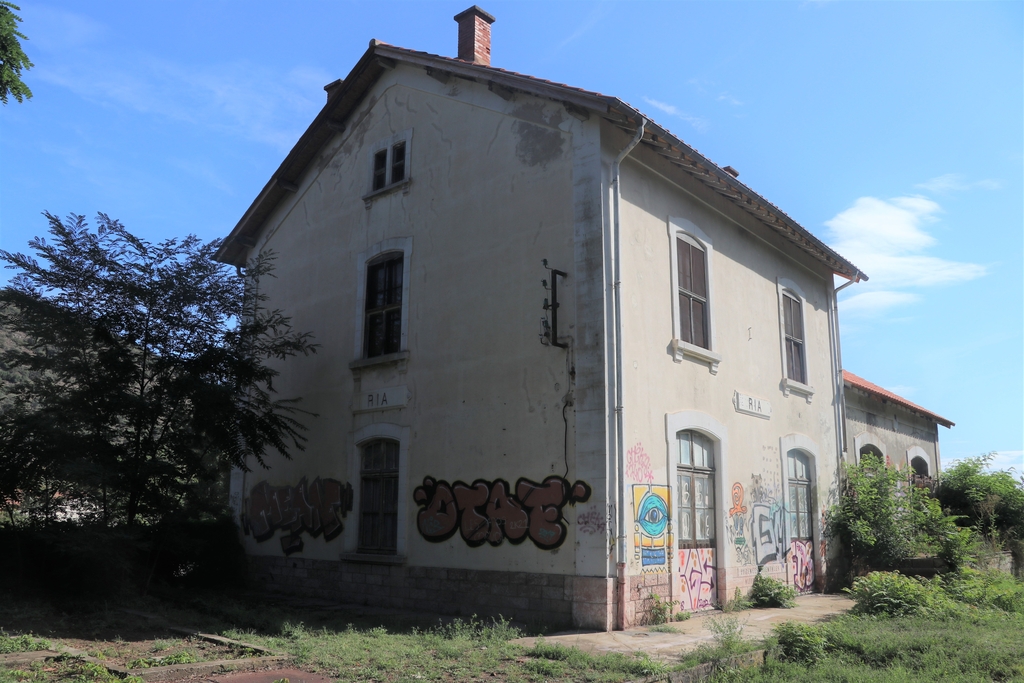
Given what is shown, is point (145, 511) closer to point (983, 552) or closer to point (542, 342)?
point (542, 342)

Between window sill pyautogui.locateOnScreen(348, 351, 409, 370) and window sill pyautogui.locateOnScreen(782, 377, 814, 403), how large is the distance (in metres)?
6.70

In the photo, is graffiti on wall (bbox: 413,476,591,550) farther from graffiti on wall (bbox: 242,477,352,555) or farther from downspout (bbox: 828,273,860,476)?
downspout (bbox: 828,273,860,476)

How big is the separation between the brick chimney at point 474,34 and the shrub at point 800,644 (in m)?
10.1

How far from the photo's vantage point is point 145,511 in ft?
38.6

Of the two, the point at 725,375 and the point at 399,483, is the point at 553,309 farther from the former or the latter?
the point at 399,483

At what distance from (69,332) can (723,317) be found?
9697 millimetres

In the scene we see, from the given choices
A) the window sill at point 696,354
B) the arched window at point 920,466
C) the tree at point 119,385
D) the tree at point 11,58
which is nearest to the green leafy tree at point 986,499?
the arched window at point 920,466

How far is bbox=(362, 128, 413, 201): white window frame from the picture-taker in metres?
13.3

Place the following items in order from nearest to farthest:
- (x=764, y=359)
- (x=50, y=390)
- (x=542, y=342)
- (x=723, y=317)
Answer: (x=542, y=342) < (x=50, y=390) < (x=723, y=317) < (x=764, y=359)

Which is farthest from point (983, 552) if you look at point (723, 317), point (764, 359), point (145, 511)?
point (145, 511)

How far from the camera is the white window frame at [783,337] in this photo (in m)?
14.4

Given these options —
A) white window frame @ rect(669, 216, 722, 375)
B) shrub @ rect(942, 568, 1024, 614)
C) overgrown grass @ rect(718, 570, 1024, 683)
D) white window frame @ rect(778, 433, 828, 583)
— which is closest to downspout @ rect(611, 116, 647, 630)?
white window frame @ rect(669, 216, 722, 375)

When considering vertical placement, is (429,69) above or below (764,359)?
above

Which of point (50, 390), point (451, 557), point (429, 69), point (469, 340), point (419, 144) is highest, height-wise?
point (429, 69)
